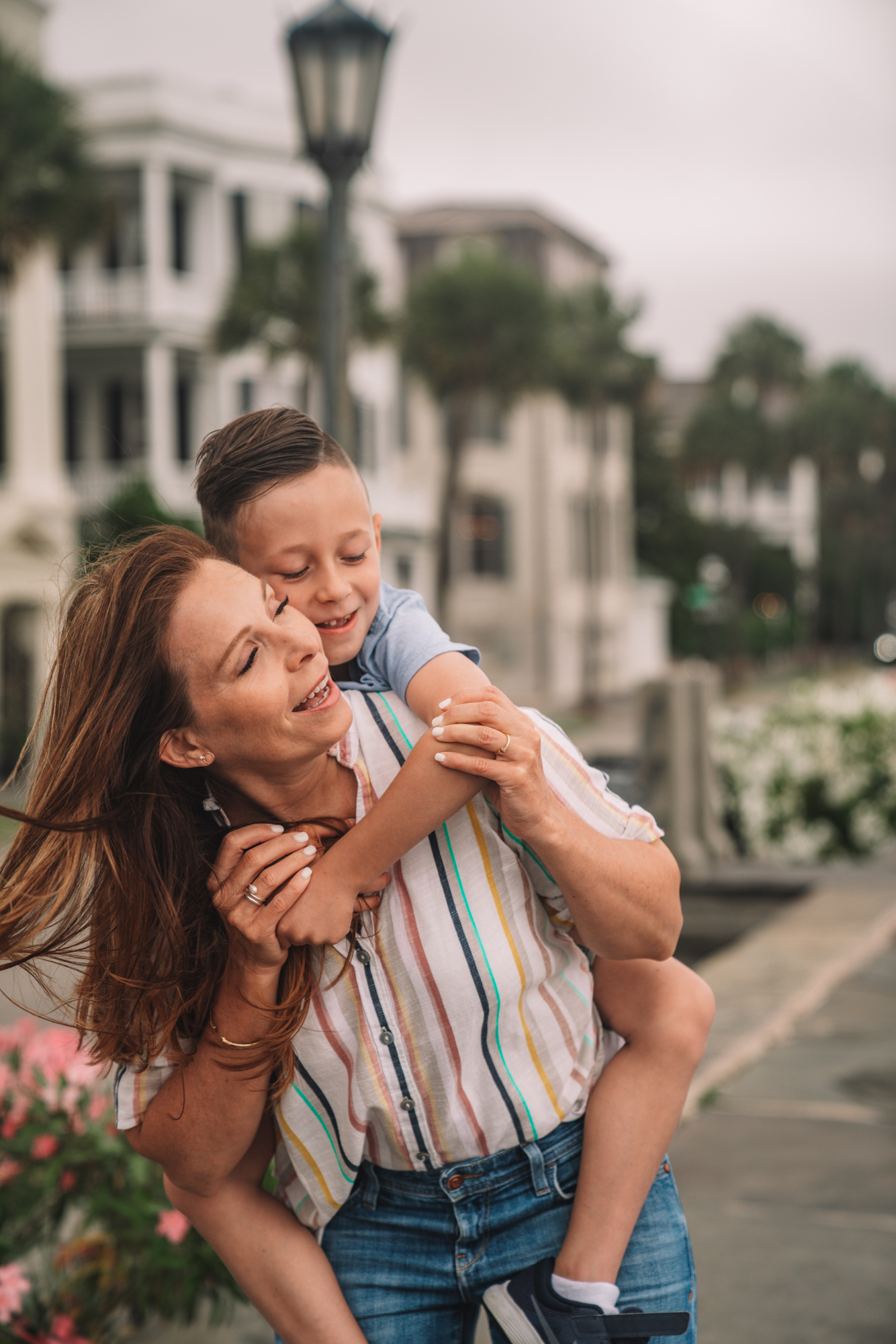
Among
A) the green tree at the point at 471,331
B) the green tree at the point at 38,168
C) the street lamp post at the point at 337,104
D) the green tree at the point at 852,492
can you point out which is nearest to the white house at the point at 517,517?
the green tree at the point at 471,331

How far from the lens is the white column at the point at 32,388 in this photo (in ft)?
80.4

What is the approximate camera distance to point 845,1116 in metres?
5.45

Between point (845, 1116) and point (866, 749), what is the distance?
5.94m

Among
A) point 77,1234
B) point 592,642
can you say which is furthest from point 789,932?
Result: point 592,642

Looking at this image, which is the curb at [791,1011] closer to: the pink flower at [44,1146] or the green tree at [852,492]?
the pink flower at [44,1146]

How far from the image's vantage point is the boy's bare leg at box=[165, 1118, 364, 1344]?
1.82 m

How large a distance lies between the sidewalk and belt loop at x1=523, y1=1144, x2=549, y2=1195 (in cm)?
227

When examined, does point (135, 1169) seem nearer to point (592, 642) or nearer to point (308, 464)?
point (308, 464)

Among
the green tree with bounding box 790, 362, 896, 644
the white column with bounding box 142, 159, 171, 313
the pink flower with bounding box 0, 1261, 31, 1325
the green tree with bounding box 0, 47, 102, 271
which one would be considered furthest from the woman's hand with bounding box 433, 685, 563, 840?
the green tree with bounding box 790, 362, 896, 644

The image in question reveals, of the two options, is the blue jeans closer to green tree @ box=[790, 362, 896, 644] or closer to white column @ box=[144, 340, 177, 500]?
white column @ box=[144, 340, 177, 500]

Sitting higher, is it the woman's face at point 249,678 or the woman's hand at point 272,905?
the woman's face at point 249,678

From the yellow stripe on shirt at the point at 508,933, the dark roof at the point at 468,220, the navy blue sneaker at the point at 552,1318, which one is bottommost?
the navy blue sneaker at the point at 552,1318

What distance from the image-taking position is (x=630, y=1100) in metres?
1.89

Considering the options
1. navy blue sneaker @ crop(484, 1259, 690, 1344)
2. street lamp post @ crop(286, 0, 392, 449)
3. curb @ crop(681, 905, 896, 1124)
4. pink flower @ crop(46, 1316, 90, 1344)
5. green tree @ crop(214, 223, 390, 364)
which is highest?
green tree @ crop(214, 223, 390, 364)
